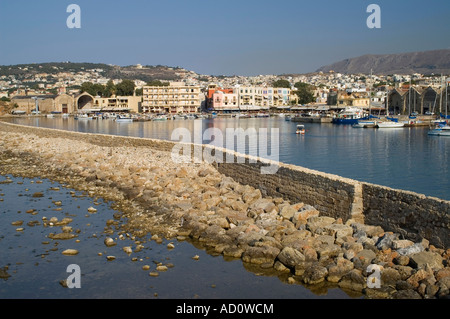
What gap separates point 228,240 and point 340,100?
283 ft

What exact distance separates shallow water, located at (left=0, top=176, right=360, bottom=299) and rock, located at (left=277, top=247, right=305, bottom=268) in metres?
0.34

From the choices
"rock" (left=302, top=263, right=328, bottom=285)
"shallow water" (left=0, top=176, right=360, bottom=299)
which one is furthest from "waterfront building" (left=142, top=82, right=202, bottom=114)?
"rock" (left=302, top=263, right=328, bottom=285)

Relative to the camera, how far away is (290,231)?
1028 cm

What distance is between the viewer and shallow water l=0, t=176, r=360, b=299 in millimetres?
8258

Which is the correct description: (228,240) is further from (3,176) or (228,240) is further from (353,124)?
(353,124)

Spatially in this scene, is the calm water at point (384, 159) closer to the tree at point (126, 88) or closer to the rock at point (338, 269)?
the rock at point (338, 269)

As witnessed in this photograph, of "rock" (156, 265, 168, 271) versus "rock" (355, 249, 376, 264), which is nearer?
"rock" (355, 249, 376, 264)

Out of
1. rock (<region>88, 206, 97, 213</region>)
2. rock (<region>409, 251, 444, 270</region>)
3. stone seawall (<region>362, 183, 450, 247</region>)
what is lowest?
rock (<region>88, 206, 97, 213</region>)

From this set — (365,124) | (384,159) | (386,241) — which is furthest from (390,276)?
(365,124)

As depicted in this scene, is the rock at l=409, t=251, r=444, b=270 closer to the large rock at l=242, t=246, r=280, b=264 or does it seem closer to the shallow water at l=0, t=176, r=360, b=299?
the shallow water at l=0, t=176, r=360, b=299

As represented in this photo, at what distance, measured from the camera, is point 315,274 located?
837cm

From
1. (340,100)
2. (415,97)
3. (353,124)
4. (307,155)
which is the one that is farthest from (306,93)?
(307,155)

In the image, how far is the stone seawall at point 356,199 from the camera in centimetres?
866

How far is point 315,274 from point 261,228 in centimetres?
257
